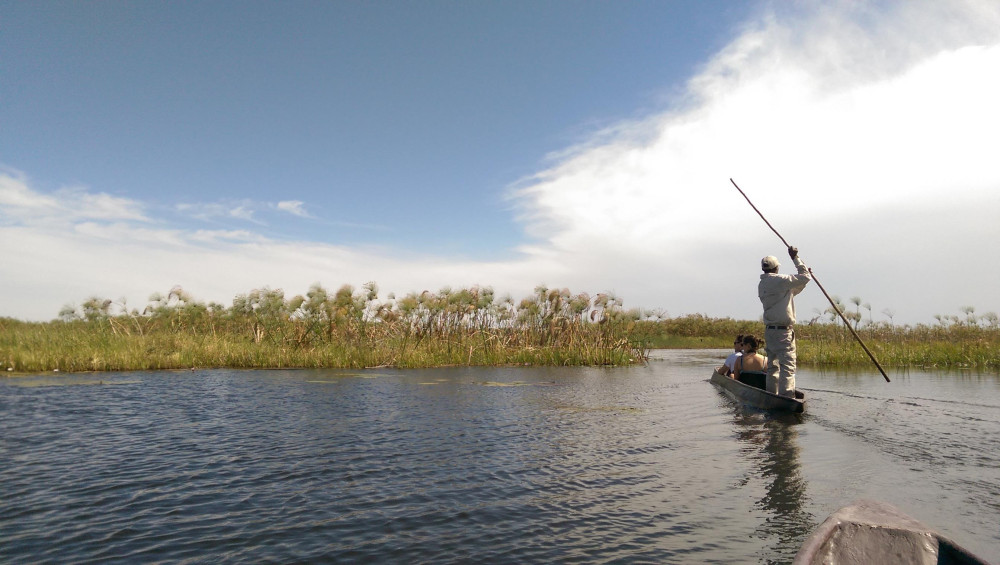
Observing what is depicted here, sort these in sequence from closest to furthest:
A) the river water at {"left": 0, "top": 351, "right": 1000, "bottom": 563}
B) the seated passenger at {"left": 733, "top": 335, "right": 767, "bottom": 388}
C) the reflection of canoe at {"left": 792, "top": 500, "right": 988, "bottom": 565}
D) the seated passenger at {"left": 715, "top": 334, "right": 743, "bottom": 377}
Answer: the reflection of canoe at {"left": 792, "top": 500, "right": 988, "bottom": 565} < the river water at {"left": 0, "top": 351, "right": 1000, "bottom": 563} < the seated passenger at {"left": 733, "top": 335, "right": 767, "bottom": 388} < the seated passenger at {"left": 715, "top": 334, "right": 743, "bottom": 377}

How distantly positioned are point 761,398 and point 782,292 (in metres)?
2.77

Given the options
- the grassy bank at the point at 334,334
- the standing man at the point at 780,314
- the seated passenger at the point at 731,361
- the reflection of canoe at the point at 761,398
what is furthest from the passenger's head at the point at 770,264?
the grassy bank at the point at 334,334

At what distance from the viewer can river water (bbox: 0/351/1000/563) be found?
16.4 feet

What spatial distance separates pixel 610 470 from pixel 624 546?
260 cm

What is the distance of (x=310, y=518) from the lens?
18.4 ft

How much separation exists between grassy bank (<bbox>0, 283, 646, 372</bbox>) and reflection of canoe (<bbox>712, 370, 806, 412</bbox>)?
11.0 metres

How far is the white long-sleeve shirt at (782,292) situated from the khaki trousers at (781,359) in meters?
0.29

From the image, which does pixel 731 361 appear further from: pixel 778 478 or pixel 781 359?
pixel 778 478

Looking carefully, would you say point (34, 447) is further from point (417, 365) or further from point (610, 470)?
point (417, 365)

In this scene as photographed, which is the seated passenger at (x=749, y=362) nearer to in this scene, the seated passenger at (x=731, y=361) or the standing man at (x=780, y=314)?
the seated passenger at (x=731, y=361)

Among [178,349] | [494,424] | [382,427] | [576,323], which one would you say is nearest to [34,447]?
[382,427]

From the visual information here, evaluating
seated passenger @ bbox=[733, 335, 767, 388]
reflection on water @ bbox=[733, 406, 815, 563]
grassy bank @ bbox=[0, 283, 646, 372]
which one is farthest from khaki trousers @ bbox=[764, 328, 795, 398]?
grassy bank @ bbox=[0, 283, 646, 372]

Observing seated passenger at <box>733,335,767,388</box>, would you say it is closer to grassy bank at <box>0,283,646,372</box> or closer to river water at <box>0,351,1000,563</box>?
river water at <box>0,351,1000,563</box>

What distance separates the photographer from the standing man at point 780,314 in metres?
10.9
